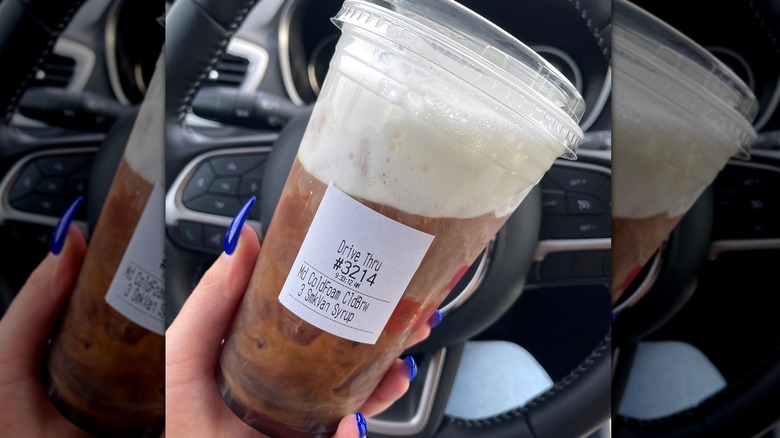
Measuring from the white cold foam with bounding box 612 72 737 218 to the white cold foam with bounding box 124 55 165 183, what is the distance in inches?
24.7

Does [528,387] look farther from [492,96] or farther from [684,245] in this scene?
[492,96]

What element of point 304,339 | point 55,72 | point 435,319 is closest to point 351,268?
point 304,339

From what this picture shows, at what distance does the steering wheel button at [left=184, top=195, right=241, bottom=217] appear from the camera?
837 millimetres

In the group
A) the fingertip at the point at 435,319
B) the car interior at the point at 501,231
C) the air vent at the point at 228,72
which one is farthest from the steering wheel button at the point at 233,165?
the fingertip at the point at 435,319

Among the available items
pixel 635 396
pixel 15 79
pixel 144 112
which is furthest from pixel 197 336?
pixel 635 396

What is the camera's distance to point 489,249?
0.78 meters

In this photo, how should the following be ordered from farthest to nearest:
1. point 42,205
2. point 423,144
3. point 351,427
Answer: point 42,205
point 351,427
point 423,144

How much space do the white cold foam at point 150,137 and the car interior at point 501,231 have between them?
2cm

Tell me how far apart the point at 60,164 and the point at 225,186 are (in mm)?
238

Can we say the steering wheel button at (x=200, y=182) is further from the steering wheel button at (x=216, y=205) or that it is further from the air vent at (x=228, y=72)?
the air vent at (x=228, y=72)

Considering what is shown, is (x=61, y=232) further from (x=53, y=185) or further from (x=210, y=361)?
(x=210, y=361)

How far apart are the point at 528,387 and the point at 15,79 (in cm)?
82

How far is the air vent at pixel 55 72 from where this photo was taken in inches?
33.6

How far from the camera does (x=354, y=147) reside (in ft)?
1.96
